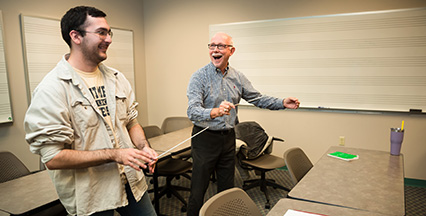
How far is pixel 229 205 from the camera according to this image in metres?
1.39

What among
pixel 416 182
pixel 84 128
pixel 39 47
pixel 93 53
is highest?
pixel 39 47

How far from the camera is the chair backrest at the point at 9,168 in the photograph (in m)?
2.21

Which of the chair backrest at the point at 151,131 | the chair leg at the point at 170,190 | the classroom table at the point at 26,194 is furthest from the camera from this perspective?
the chair backrest at the point at 151,131

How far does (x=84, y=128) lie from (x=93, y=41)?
0.42m

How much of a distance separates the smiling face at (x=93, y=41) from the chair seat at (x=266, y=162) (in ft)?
7.51

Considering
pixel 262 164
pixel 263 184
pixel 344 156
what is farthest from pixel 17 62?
pixel 344 156

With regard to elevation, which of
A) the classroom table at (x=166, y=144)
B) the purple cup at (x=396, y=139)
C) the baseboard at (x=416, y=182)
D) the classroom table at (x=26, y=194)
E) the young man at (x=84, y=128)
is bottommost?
the baseboard at (x=416, y=182)

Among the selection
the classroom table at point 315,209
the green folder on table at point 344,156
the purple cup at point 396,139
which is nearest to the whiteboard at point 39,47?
the classroom table at point 315,209

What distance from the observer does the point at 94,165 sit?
1.24 meters

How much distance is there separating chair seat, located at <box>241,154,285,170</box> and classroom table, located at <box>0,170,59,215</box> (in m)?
2.04

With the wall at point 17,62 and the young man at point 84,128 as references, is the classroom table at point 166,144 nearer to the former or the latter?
the young man at point 84,128

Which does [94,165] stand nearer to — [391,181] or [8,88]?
[391,181]

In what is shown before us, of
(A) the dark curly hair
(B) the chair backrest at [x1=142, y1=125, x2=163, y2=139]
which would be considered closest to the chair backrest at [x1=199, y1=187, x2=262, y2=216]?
(A) the dark curly hair

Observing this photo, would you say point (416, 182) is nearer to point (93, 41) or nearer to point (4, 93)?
point (93, 41)
